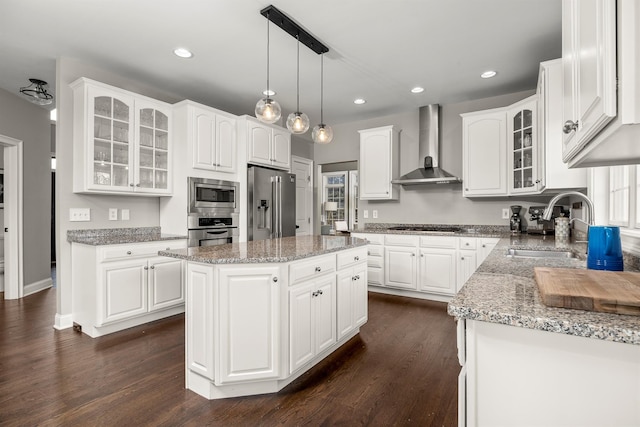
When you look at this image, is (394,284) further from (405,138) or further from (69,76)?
(69,76)

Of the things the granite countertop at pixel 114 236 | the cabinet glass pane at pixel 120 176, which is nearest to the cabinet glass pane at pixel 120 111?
the cabinet glass pane at pixel 120 176

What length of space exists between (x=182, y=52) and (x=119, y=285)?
7.10ft

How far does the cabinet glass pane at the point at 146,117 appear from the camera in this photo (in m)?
3.40

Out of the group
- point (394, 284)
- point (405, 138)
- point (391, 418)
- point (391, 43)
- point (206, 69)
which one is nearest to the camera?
point (391, 418)

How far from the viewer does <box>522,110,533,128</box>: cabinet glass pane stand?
3334mm

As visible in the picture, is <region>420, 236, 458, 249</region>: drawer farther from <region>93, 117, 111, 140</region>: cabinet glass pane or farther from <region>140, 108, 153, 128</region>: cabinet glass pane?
<region>93, 117, 111, 140</region>: cabinet glass pane

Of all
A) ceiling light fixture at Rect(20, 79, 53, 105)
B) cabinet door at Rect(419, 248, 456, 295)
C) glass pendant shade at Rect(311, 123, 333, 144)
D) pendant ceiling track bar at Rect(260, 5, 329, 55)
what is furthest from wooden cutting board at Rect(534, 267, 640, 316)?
ceiling light fixture at Rect(20, 79, 53, 105)

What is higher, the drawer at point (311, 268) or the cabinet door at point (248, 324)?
the drawer at point (311, 268)

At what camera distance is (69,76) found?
3049 mm

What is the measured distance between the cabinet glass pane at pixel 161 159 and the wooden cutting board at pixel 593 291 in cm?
360

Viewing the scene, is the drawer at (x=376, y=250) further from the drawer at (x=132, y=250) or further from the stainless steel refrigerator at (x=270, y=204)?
the drawer at (x=132, y=250)

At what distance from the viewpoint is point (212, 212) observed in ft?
12.4

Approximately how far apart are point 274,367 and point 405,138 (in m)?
3.79

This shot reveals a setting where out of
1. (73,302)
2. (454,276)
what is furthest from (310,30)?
(73,302)
